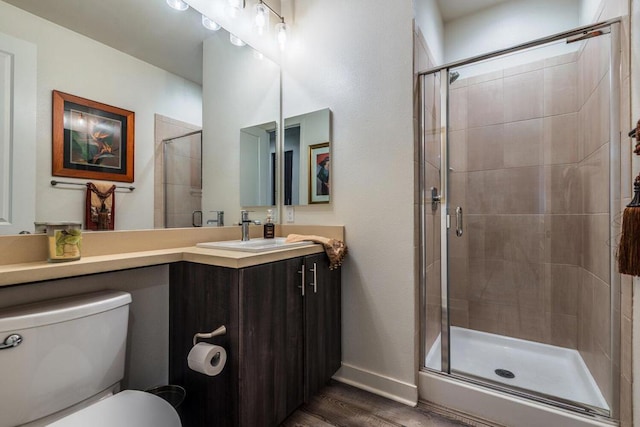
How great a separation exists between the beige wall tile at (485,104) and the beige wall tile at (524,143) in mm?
129

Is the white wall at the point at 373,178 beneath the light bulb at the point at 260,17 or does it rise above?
beneath

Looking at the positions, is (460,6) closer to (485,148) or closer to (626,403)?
(485,148)

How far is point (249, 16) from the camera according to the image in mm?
1918

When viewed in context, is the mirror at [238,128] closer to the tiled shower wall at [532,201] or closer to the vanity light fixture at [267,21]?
the vanity light fixture at [267,21]

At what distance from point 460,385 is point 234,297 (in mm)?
1307

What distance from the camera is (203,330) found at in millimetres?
1221

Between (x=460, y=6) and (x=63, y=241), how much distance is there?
10.0 feet

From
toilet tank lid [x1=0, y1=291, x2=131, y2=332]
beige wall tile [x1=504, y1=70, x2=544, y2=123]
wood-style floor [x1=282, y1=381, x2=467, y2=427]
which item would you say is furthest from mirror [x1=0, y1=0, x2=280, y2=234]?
beige wall tile [x1=504, y1=70, x2=544, y2=123]

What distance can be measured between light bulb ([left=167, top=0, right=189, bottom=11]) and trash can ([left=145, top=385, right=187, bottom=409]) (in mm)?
1919

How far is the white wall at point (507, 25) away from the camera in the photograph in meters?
2.10

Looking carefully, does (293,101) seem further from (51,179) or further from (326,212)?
(51,179)

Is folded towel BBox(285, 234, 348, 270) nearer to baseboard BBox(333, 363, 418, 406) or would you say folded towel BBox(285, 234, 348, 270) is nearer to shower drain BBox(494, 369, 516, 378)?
baseboard BBox(333, 363, 418, 406)

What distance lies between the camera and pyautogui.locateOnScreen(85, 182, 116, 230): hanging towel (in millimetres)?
1186

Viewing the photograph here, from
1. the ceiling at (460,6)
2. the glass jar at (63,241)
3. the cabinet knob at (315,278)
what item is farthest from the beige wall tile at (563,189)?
the glass jar at (63,241)
